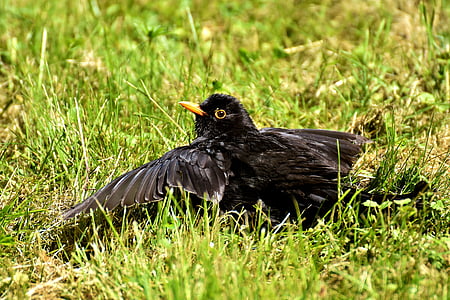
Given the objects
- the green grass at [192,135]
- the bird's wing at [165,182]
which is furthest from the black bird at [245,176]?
the green grass at [192,135]

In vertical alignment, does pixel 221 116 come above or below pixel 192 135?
above

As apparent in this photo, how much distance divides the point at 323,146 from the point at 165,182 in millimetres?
1277

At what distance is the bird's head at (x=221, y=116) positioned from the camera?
14.8 ft

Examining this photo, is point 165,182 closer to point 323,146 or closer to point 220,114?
point 220,114

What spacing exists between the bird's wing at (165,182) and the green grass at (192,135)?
15cm

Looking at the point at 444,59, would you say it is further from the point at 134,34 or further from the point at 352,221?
the point at 134,34

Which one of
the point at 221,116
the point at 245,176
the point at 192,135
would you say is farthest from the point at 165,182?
the point at 192,135

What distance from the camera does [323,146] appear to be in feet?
14.9

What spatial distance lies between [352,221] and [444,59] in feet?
8.24

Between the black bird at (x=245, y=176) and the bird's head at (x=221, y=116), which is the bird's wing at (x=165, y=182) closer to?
the black bird at (x=245, y=176)

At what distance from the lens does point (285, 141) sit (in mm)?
4289

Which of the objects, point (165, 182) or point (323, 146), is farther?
point (323, 146)

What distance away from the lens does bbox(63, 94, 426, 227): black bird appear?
3783mm

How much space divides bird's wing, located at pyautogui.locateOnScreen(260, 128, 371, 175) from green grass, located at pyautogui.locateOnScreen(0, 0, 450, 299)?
0.50 feet
